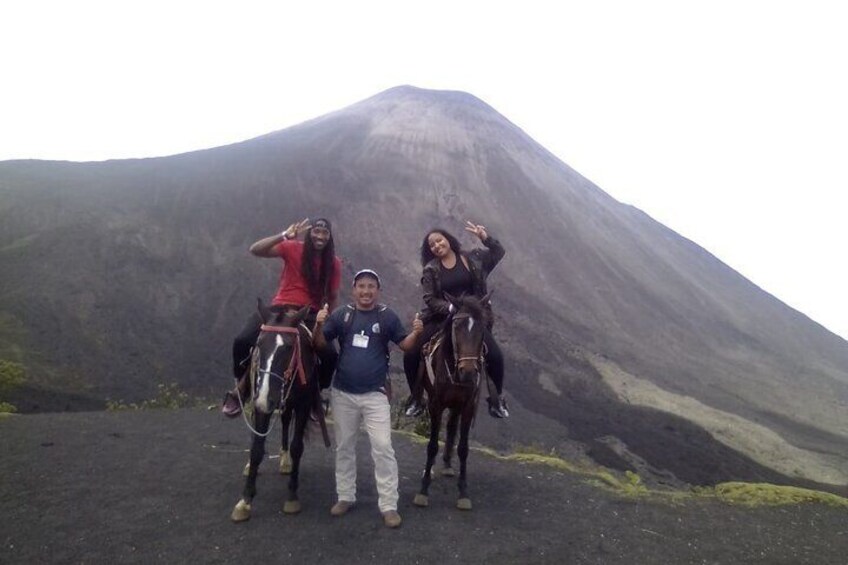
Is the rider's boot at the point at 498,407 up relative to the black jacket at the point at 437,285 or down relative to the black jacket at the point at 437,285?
down

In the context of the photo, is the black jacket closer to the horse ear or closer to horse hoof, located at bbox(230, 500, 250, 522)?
the horse ear

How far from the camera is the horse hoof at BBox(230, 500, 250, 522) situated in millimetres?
6082

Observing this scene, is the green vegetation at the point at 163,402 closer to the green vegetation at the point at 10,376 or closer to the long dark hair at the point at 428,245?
the green vegetation at the point at 10,376

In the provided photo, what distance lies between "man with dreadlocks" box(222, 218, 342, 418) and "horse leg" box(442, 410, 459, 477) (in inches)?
64.0

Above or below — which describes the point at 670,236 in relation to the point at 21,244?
above

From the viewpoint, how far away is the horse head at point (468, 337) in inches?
248

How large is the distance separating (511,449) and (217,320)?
12957 millimetres

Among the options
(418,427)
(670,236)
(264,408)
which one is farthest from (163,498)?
(670,236)

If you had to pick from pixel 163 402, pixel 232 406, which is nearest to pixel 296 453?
pixel 232 406

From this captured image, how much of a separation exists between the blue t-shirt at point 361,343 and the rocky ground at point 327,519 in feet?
4.74

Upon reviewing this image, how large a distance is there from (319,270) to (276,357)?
129cm

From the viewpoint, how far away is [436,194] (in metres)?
39.2

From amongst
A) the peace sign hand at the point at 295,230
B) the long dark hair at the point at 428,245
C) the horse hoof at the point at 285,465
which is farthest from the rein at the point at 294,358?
the long dark hair at the point at 428,245

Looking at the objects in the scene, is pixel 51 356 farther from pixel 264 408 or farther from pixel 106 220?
pixel 264 408
